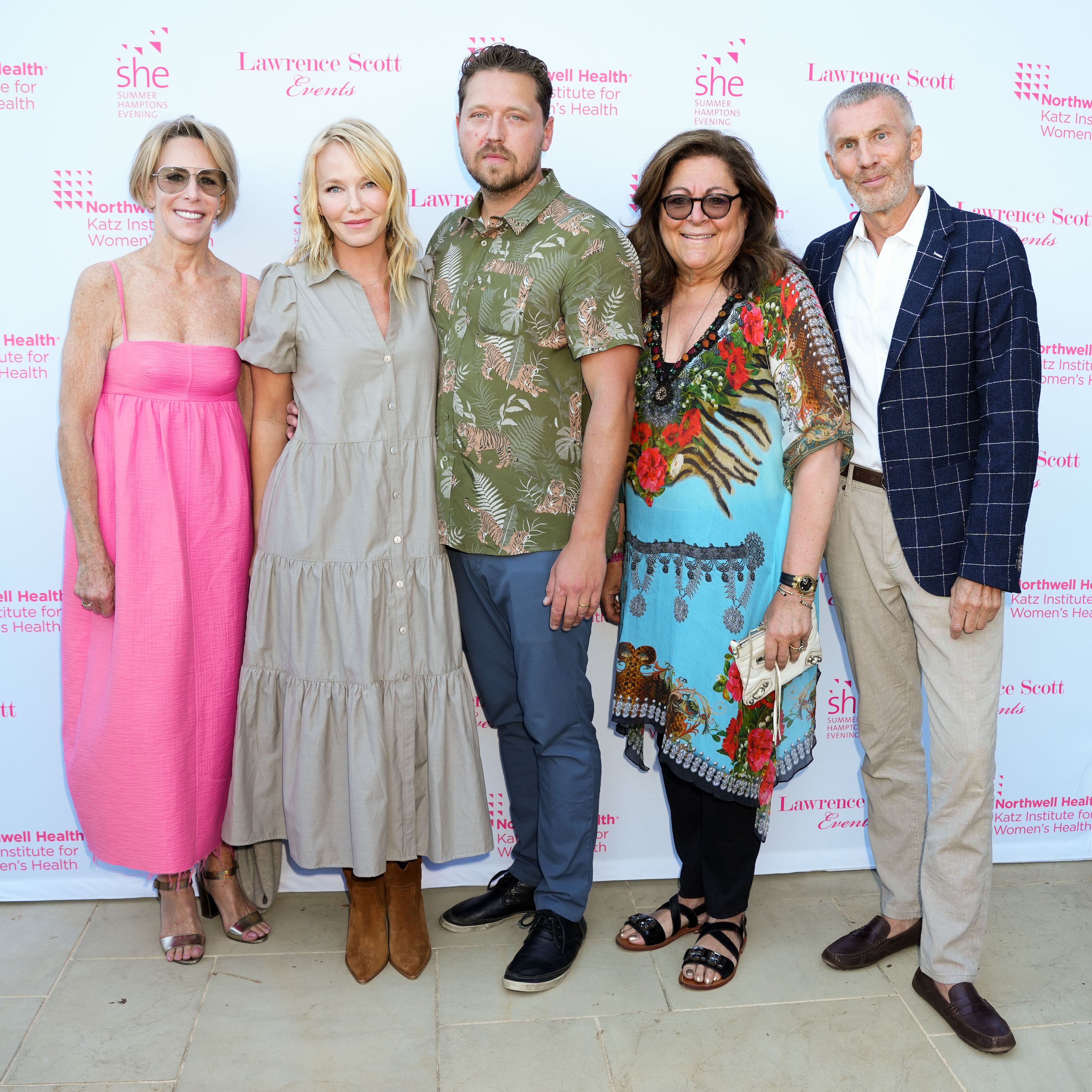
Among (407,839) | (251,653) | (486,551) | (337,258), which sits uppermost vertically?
(337,258)

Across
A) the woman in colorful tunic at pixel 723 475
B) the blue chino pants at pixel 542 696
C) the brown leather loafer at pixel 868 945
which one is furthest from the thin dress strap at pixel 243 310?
the brown leather loafer at pixel 868 945

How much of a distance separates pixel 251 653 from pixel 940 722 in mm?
1579

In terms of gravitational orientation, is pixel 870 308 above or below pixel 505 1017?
above

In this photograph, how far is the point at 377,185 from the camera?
209 cm

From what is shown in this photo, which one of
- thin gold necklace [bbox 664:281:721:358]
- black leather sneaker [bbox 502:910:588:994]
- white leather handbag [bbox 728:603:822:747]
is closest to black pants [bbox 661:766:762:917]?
white leather handbag [bbox 728:603:822:747]

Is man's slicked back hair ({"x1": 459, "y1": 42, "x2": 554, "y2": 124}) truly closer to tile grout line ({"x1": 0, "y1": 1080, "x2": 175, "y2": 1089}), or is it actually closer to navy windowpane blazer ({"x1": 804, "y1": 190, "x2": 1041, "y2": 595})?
navy windowpane blazer ({"x1": 804, "y1": 190, "x2": 1041, "y2": 595})

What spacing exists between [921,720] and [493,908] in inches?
47.4

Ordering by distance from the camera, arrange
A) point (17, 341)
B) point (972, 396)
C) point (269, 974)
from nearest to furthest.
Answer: point (972, 396) < point (269, 974) < point (17, 341)

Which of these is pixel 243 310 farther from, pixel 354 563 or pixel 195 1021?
pixel 195 1021

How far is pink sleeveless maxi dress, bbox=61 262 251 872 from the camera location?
7.27ft

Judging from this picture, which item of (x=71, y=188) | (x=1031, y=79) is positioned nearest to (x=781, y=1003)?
(x=1031, y=79)

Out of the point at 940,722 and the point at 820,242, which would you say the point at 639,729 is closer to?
the point at 940,722

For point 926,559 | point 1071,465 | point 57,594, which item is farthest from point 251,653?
point 1071,465

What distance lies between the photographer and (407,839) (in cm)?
225
